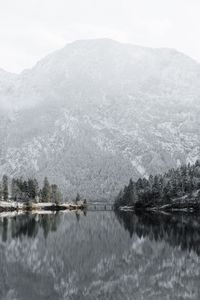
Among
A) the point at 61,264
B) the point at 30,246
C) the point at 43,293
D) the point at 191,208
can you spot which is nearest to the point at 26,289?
the point at 43,293

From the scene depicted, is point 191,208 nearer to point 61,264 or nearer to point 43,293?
point 61,264

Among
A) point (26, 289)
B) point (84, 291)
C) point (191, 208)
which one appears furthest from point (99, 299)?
point (191, 208)

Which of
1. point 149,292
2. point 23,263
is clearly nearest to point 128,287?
point 149,292

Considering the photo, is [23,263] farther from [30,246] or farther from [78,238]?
[78,238]

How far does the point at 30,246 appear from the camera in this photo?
6594cm

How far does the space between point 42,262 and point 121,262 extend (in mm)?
8835

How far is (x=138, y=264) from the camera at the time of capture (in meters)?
52.6

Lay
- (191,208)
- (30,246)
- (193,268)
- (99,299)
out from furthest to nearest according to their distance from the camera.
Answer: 1. (191,208)
2. (30,246)
3. (193,268)
4. (99,299)

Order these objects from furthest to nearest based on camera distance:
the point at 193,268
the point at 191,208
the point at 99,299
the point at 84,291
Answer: the point at 191,208 → the point at 193,268 → the point at 84,291 → the point at 99,299

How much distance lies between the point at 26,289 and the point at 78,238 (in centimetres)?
4002

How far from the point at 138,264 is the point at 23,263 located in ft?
41.4

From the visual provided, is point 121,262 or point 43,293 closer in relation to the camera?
point 43,293

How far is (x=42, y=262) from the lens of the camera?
5247 centimetres

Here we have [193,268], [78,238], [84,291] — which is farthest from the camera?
[78,238]
